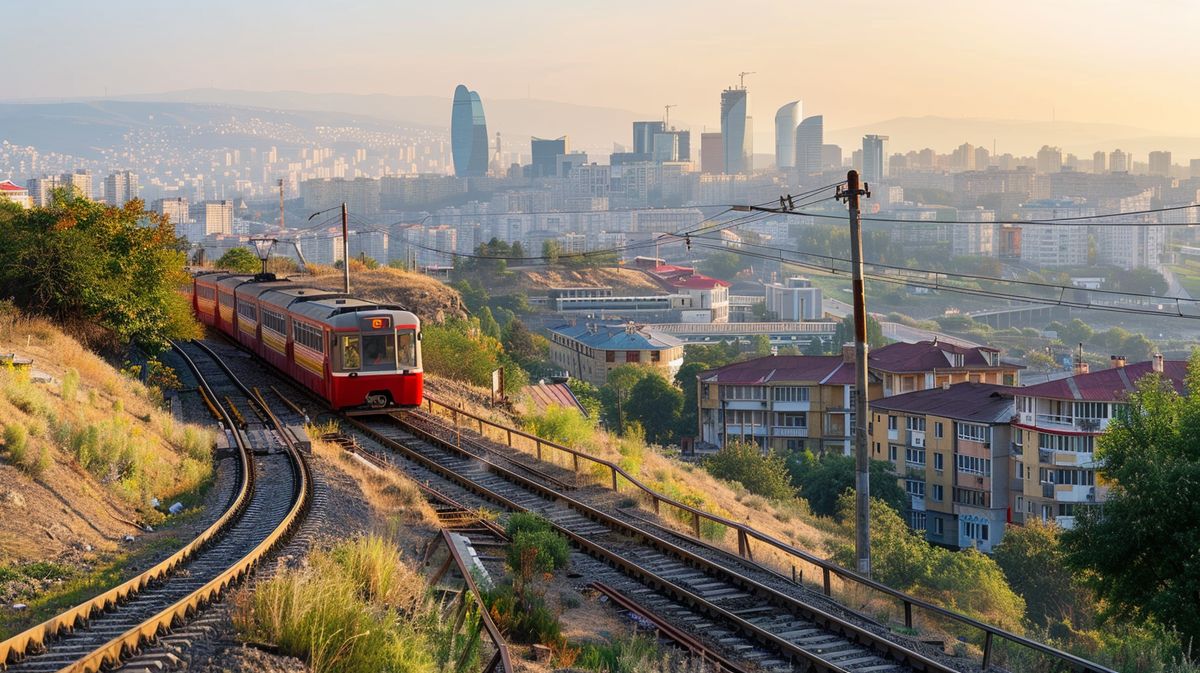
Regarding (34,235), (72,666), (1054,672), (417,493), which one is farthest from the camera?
(34,235)

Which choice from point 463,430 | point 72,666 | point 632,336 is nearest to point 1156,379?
point 463,430

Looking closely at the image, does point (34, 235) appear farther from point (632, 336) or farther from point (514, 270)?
point (514, 270)

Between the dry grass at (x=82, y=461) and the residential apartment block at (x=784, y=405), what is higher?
the dry grass at (x=82, y=461)

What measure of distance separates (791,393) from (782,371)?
5.66ft

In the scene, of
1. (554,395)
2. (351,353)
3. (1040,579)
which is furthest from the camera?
(554,395)

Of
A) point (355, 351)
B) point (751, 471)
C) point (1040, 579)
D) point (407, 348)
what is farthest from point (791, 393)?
point (355, 351)

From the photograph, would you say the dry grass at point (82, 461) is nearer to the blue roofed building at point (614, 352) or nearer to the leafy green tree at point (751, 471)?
the leafy green tree at point (751, 471)

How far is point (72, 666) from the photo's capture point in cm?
674

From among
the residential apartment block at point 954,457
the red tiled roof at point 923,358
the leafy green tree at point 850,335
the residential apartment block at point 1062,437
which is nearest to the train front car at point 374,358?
the residential apartment block at point 1062,437

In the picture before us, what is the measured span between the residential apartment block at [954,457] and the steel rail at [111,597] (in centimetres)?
4526

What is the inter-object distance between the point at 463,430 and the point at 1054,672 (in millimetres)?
13722

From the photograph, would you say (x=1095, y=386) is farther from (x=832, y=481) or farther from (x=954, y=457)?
(x=832, y=481)

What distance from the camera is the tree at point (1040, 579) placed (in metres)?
37.1

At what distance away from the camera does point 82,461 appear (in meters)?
13.7
